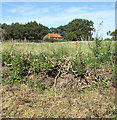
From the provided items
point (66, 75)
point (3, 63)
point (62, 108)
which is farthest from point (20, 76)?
point (62, 108)

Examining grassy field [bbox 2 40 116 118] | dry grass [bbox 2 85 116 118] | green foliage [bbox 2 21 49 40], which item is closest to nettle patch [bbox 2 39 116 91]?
grassy field [bbox 2 40 116 118]

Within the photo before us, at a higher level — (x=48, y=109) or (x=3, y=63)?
(x=3, y=63)

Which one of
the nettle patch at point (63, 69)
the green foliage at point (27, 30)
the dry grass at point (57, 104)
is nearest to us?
the dry grass at point (57, 104)

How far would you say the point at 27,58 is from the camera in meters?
3.77

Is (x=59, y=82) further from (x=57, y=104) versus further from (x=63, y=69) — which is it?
(x=57, y=104)

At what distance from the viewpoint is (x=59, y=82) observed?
3496 mm

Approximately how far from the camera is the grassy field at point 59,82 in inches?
103

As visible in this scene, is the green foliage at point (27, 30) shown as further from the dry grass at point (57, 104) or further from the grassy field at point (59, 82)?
the dry grass at point (57, 104)

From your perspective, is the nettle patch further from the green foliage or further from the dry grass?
the green foliage

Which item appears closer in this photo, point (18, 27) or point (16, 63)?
Result: point (16, 63)

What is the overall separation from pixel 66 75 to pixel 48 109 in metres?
1.10

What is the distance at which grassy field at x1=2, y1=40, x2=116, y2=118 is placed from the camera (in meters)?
2.61

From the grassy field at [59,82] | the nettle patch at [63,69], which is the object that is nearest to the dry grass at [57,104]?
the grassy field at [59,82]

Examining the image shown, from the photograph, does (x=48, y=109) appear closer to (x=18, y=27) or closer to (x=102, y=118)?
(x=102, y=118)
